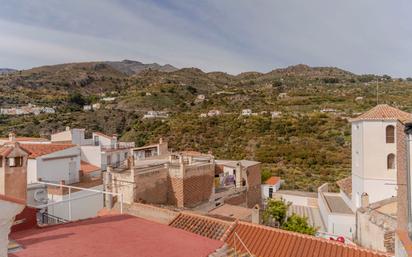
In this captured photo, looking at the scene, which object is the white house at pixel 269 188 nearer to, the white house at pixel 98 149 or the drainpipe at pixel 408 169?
the white house at pixel 98 149

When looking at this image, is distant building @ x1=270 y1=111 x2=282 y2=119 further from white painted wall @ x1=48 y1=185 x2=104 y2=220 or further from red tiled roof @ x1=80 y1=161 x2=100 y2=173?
white painted wall @ x1=48 y1=185 x2=104 y2=220

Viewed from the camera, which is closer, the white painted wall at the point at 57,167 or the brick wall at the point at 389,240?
the brick wall at the point at 389,240

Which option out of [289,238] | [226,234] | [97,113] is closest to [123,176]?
[226,234]

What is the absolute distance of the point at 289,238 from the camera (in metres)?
8.89

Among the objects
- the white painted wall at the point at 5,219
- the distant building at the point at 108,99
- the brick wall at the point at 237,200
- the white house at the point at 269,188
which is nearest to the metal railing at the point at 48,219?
the white painted wall at the point at 5,219

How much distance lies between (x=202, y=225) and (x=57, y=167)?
1231 centimetres

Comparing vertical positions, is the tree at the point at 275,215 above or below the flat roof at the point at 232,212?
below

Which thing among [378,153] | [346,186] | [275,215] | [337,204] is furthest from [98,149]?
[378,153]

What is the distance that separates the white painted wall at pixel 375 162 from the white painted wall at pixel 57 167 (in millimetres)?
17979

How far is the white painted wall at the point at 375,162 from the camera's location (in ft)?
67.0

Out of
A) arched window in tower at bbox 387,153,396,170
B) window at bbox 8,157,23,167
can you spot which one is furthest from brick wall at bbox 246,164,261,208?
window at bbox 8,157,23,167

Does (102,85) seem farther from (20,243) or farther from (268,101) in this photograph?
(20,243)

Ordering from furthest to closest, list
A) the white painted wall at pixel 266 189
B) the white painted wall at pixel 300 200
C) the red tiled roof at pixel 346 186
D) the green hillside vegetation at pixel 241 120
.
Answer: the green hillside vegetation at pixel 241 120
the white painted wall at pixel 266 189
the white painted wall at pixel 300 200
the red tiled roof at pixel 346 186

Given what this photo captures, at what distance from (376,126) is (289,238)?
14.8 metres
